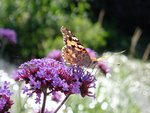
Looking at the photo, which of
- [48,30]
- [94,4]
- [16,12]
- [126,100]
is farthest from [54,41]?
[94,4]

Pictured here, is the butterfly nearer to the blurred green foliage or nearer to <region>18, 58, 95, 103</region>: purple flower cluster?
<region>18, 58, 95, 103</region>: purple flower cluster

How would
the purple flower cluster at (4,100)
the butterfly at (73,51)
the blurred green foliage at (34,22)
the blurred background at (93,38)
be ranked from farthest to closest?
the blurred green foliage at (34,22) → the blurred background at (93,38) → the butterfly at (73,51) → the purple flower cluster at (4,100)

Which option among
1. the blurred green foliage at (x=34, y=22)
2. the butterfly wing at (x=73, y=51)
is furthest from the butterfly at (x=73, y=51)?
the blurred green foliage at (x=34, y=22)

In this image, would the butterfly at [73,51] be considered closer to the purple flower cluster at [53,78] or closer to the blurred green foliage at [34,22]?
the purple flower cluster at [53,78]

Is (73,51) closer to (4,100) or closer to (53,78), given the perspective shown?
(53,78)

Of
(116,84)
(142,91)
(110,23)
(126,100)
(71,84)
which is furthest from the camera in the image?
(110,23)

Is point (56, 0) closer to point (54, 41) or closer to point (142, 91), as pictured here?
point (54, 41)
